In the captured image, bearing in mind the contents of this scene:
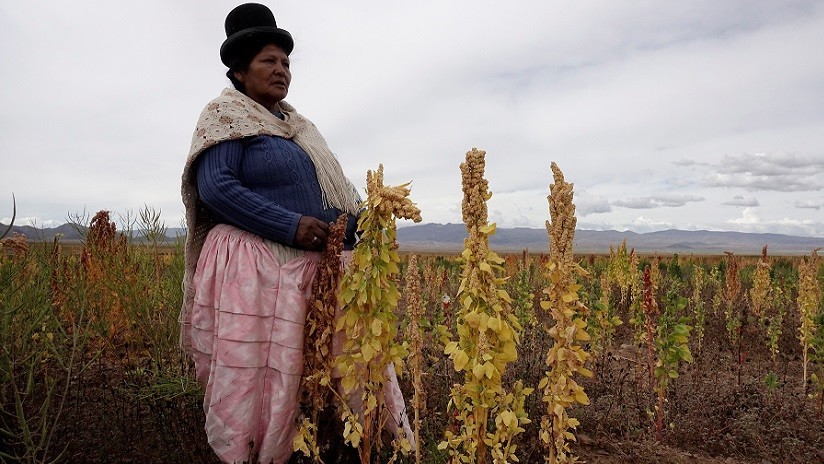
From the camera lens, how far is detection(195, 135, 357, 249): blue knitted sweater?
2074 mm

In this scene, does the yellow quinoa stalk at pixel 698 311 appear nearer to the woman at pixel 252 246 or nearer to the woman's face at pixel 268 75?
the woman at pixel 252 246

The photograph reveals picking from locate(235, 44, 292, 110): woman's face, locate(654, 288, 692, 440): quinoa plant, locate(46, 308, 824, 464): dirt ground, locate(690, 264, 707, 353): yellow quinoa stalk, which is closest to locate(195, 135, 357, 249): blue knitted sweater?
locate(235, 44, 292, 110): woman's face

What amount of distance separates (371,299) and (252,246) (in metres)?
0.58

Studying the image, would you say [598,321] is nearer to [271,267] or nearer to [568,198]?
[568,198]

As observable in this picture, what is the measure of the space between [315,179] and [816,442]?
4189mm

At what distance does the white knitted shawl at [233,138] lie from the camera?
2203 millimetres

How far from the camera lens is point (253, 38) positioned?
2.34 meters

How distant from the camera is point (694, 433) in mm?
3809

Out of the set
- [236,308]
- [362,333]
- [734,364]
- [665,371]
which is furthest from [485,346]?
[734,364]

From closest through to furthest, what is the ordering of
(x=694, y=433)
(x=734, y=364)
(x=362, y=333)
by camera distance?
(x=362, y=333)
(x=694, y=433)
(x=734, y=364)

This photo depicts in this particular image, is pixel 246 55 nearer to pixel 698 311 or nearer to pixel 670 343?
pixel 670 343

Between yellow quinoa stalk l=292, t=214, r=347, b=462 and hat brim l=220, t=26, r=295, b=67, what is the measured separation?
0.94 metres

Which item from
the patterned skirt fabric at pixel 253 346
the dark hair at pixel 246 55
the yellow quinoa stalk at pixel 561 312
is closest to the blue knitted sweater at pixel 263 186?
the patterned skirt fabric at pixel 253 346

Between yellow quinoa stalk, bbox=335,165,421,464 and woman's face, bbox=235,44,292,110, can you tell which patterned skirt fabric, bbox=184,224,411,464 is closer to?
yellow quinoa stalk, bbox=335,165,421,464
